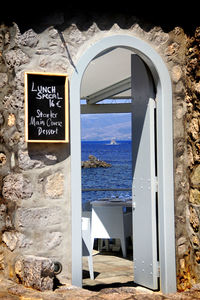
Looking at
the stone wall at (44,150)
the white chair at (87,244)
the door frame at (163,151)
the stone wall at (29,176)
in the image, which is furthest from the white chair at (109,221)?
the stone wall at (29,176)

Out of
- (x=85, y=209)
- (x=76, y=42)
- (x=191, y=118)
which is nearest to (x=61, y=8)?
(x=76, y=42)

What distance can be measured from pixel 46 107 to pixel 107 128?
75.1 meters

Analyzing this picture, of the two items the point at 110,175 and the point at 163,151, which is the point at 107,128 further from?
the point at 163,151

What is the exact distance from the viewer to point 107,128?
79.2m

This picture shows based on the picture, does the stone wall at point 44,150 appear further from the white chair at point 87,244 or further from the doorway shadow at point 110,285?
the white chair at point 87,244

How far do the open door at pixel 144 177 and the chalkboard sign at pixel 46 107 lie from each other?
2.91 ft

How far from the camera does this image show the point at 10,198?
4.23 metres

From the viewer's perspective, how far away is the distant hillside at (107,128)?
2943 inches

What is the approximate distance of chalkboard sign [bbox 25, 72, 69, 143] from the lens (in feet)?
13.6

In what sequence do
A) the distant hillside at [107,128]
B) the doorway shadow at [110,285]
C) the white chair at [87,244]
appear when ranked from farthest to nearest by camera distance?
the distant hillside at [107,128], the white chair at [87,244], the doorway shadow at [110,285]

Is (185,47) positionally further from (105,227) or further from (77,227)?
(105,227)

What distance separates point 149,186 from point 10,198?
1317mm

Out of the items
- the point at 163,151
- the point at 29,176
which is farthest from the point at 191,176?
the point at 29,176

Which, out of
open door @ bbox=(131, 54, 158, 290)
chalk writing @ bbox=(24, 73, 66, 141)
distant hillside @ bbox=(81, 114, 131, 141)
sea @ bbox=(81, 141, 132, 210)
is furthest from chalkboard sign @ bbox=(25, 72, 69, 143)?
distant hillside @ bbox=(81, 114, 131, 141)
